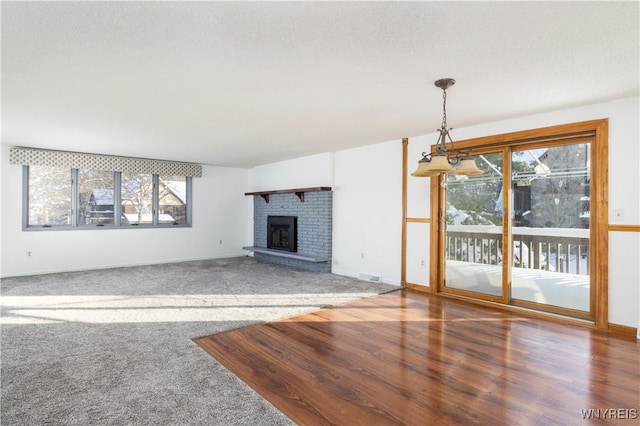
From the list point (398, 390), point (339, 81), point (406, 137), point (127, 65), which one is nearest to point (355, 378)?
point (398, 390)

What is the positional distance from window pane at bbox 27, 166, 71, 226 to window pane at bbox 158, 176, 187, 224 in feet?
5.34

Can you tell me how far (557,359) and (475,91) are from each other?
2315 millimetres

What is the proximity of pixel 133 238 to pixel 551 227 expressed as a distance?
23.2ft

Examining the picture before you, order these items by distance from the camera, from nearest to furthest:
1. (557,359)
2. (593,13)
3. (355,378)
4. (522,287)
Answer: (593,13)
(355,378)
(557,359)
(522,287)

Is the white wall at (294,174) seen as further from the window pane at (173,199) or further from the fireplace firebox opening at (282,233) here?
the window pane at (173,199)

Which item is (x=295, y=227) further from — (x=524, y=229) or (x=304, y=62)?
(x=304, y=62)

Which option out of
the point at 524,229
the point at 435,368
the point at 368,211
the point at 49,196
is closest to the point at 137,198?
the point at 49,196

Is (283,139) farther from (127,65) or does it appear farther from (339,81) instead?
(127,65)

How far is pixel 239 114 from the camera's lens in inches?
151

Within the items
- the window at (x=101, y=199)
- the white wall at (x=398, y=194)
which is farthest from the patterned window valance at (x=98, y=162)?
the white wall at (x=398, y=194)

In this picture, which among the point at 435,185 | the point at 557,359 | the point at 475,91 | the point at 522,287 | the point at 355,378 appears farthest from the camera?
the point at 435,185

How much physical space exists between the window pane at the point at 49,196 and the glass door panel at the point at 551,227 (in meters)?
7.30

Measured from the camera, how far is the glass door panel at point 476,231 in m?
4.34

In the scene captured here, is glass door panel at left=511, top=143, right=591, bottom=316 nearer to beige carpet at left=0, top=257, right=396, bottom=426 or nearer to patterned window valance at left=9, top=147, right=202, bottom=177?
beige carpet at left=0, top=257, right=396, bottom=426
